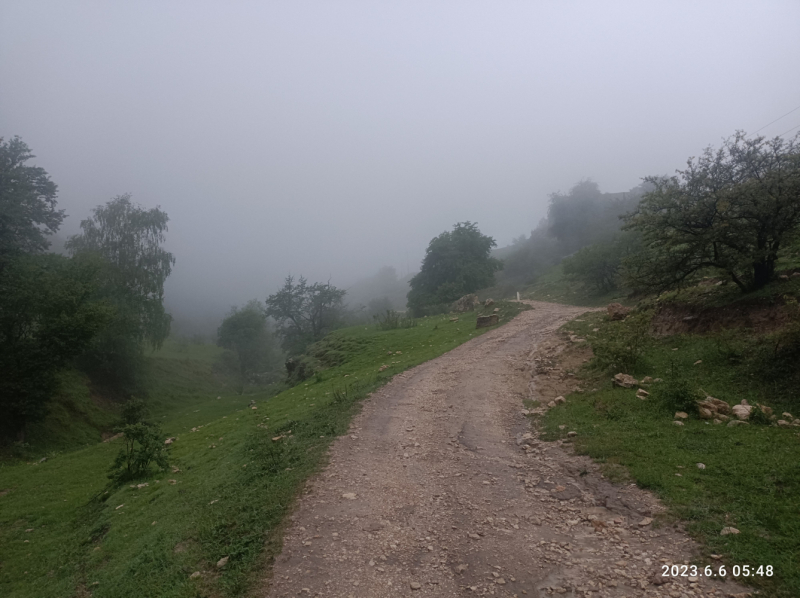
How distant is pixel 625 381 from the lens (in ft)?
36.7

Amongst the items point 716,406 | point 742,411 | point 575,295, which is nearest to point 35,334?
point 716,406

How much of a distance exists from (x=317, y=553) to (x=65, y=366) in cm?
2310

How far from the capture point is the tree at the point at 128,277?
1248 inches

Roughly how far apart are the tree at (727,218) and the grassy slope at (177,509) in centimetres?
1104

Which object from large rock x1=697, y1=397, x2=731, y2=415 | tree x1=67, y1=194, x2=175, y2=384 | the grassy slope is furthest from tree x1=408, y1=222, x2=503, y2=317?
large rock x1=697, y1=397, x2=731, y2=415

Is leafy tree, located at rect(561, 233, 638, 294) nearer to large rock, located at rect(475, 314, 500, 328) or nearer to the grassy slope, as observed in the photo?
large rock, located at rect(475, 314, 500, 328)

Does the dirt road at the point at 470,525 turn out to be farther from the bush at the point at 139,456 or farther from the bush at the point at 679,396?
the bush at the point at 139,456

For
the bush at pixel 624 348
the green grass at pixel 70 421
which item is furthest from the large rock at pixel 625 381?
the green grass at pixel 70 421

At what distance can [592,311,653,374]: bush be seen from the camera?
12234mm

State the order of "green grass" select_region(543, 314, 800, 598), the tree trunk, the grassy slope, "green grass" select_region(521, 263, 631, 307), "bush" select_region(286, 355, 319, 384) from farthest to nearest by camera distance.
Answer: "green grass" select_region(521, 263, 631, 307) → "bush" select_region(286, 355, 319, 384) → the tree trunk → the grassy slope → "green grass" select_region(543, 314, 800, 598)

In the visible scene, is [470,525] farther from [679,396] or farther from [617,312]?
[617,312]

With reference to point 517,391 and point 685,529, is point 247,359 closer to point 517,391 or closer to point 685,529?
point 517,391

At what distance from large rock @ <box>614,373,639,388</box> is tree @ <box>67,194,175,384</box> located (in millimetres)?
32138

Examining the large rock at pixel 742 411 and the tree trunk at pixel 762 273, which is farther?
the tree trunk at pixel 762 273
